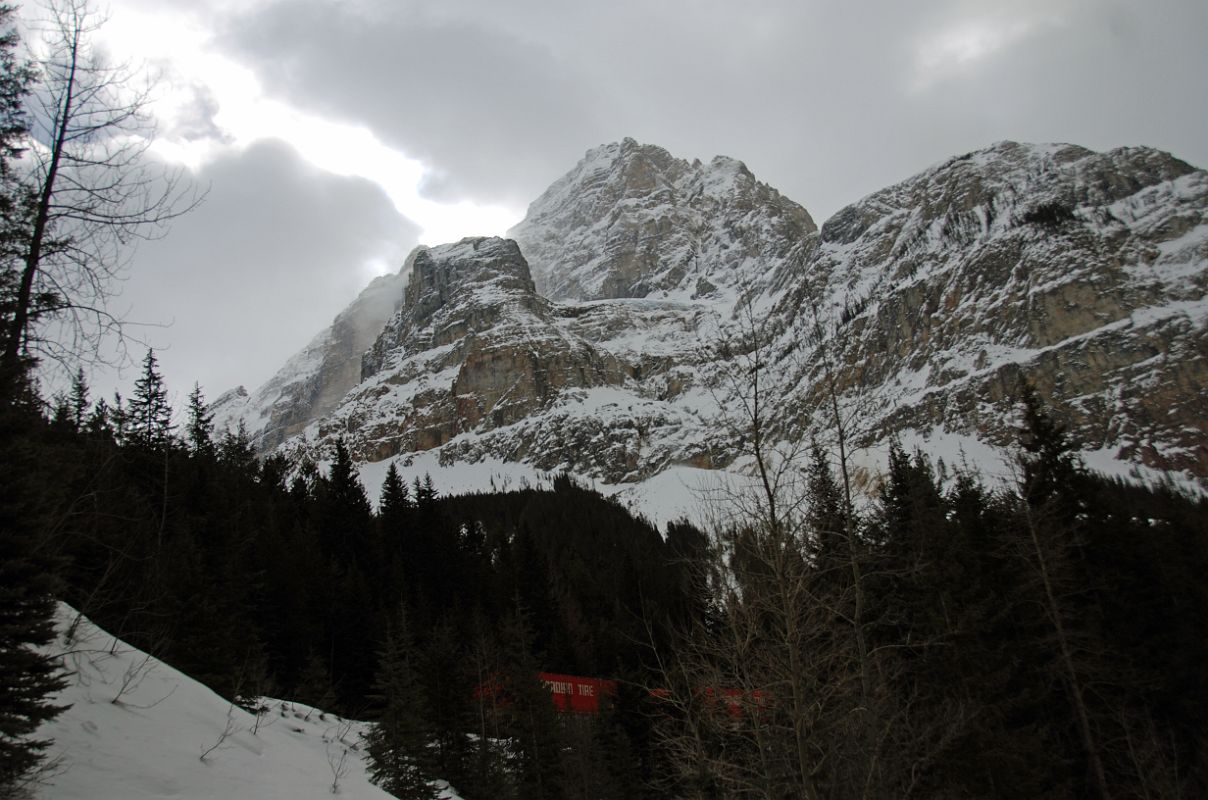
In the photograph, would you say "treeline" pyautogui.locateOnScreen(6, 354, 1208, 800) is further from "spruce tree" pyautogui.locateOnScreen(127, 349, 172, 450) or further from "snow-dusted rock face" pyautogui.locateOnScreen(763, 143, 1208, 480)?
"snow-dusted rock face" pyautogui.locateOnScreen(763, 143, 1208, 480)

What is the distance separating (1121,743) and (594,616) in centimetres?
3437

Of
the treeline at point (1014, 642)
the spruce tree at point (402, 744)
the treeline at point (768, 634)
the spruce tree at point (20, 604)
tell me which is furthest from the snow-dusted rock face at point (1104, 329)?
the spruce tree at point (20, 604)

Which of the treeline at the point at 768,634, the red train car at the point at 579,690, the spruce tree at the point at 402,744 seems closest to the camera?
the treeline at the point at 768,634

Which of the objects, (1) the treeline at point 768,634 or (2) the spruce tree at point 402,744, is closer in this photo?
(1) the treeline at point 768,634

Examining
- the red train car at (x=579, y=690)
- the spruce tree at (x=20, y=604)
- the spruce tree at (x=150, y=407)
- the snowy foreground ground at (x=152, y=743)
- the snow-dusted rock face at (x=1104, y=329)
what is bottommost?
the red train car at (x=579, y=690)

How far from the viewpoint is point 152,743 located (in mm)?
6520

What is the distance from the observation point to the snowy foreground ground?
5.69 meters

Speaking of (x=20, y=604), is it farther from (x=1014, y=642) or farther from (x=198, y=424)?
(x=198, y=424)

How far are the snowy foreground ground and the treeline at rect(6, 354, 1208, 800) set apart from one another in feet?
2.58

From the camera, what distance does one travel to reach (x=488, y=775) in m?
23.5

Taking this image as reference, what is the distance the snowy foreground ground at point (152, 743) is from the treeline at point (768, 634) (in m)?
0.78

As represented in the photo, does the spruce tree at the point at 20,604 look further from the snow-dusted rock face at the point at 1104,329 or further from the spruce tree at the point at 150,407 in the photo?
the snow-dusted rock face at the point at 1104,329

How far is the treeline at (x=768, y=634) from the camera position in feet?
25.8

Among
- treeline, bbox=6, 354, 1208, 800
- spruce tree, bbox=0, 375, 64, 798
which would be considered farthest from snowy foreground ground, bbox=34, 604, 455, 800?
treeline, bbox=6, 354, 1208, 800
